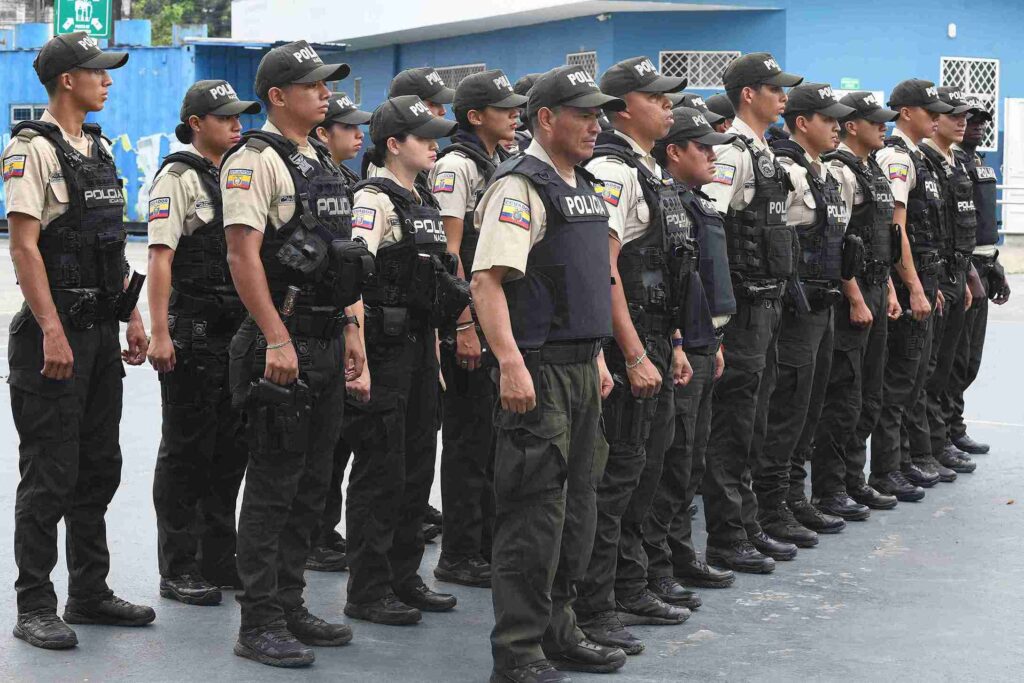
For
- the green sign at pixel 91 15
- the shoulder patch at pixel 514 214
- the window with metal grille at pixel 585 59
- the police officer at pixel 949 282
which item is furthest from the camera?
the window with metal grille at pixel 585 59

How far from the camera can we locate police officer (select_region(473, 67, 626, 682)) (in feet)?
15.4

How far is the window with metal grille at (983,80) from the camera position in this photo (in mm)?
23984

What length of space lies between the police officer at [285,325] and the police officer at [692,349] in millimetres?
1493

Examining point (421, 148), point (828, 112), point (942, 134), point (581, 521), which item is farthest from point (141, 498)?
point (942, 134)

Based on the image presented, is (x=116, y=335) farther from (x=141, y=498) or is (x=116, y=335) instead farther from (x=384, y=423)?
(x=141, y=498)

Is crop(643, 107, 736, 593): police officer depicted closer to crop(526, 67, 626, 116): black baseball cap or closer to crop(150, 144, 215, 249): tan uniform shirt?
crop(526, 67, 626, 116): black baseball cap

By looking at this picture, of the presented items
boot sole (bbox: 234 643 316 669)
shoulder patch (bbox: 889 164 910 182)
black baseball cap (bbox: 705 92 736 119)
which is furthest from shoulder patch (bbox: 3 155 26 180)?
shoulder patch (bbox: 889 164 910 182)

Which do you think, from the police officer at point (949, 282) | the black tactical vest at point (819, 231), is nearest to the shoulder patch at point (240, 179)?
the black tactical vest at point (819, 231)

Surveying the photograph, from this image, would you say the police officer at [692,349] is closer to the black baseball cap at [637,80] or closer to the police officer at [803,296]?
the black baseball cap at [637,80]

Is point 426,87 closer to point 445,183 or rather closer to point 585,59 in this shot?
point 445,183

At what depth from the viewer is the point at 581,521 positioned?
4.98 meters

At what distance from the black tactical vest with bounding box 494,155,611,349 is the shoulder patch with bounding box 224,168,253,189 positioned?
88cm

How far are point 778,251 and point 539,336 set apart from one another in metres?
2.18

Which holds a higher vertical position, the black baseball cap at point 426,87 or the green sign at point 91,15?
the green sign at point 91,15
